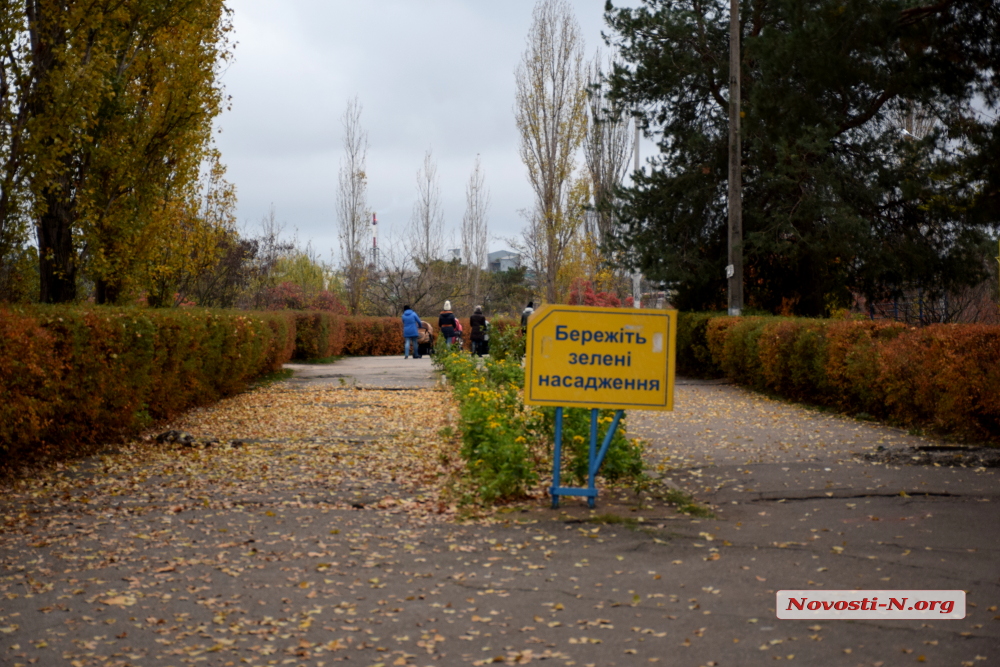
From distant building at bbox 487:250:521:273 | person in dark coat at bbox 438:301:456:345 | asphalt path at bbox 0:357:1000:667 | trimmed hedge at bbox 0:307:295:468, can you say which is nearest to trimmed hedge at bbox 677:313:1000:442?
asphalt path at bbox 0:357:1000:667

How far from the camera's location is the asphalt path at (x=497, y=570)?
418 centimetres

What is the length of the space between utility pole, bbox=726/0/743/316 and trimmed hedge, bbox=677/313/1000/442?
65.2 inches

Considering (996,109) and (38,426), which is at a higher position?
(996,109)

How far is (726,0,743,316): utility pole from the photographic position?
21.0 meters

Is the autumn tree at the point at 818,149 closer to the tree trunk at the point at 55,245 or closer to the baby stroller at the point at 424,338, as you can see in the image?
the baby stroller at the point at 424,338

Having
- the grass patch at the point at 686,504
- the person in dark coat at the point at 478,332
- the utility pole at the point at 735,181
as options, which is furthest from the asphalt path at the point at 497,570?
the person in dark coat at the point at 478,332

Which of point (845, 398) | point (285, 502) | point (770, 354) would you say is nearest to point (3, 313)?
point (285, 502)

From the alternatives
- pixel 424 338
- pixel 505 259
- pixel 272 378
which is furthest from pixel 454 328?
pixel 505 259

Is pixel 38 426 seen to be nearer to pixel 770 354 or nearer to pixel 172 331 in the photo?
pixel 172 331

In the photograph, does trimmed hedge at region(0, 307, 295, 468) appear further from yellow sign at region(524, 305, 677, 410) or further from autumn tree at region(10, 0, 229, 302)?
yellow sign at region(524, 305, 677, 410)

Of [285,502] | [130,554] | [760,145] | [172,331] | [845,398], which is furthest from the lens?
[760,145]

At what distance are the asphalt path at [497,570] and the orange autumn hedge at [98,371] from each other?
57 centimetres

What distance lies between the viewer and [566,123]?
38125 mm

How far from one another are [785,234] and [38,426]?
19.5 meters
